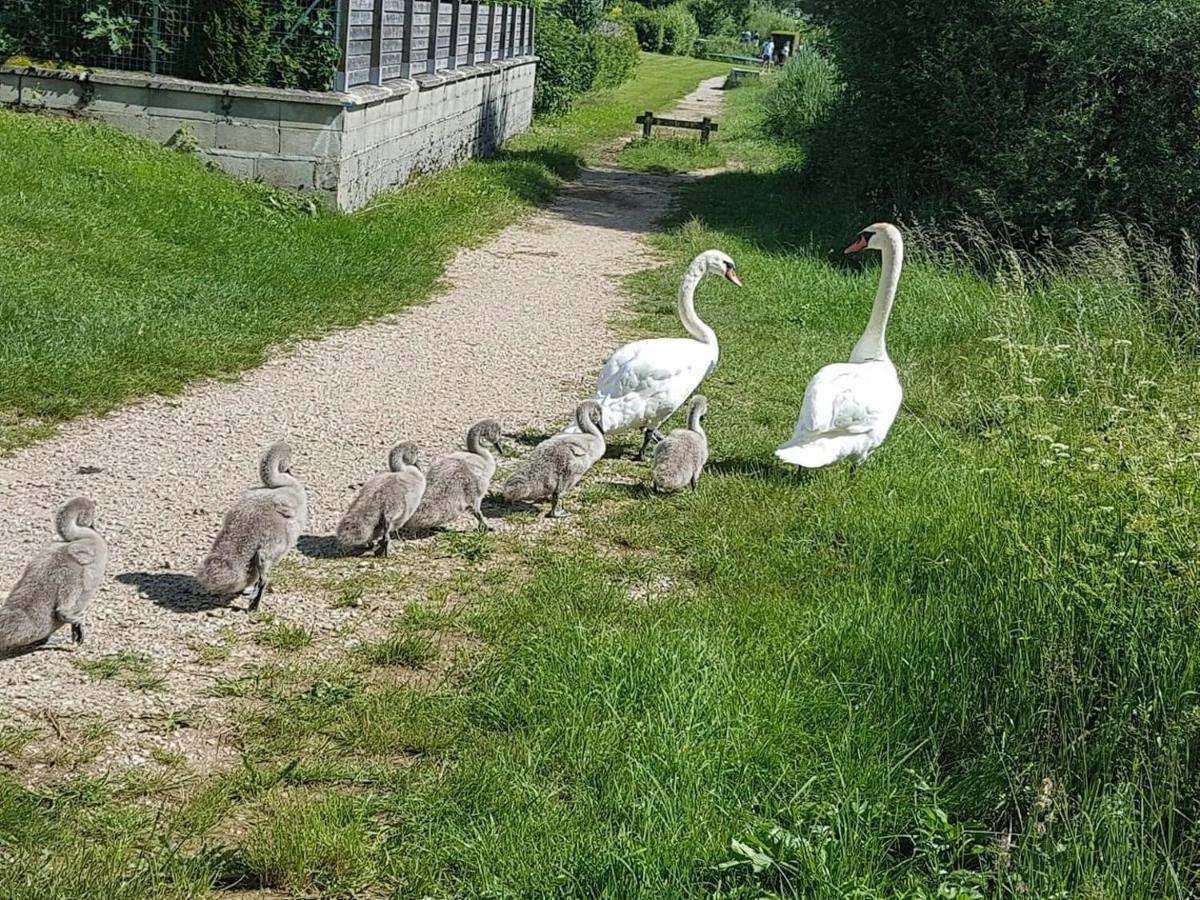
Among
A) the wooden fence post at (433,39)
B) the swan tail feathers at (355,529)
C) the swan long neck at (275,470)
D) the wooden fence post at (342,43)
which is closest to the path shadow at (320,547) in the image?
the swan tail feathers at (355,529)

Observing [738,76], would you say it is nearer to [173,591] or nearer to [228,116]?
[228,116]

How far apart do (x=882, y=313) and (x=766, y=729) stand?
4.82m

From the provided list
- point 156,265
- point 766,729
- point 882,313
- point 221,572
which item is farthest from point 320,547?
point 156,265

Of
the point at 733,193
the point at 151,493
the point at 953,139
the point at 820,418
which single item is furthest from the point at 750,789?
the point at 733,193

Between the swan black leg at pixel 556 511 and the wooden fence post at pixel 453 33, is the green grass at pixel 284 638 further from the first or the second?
the wooden fence post at pixel 453 33

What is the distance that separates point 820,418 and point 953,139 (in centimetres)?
1132

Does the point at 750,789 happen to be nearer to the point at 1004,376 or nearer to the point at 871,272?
the point at 1004,376

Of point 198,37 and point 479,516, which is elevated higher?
point 198,37

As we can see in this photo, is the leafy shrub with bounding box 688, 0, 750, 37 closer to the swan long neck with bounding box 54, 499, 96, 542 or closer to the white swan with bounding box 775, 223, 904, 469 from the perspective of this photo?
the white swan with bounding box 775, 223, 904, 469

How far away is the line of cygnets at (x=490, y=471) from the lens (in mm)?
5598

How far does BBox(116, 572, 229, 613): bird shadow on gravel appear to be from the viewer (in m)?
6.24

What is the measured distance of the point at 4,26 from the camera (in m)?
16.4

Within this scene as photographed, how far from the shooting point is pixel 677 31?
78.2 metres

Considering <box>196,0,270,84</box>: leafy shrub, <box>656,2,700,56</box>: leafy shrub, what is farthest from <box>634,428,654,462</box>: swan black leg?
<box>656,2,700,56</box>: leafy shrub
